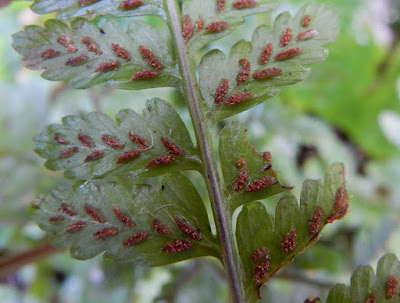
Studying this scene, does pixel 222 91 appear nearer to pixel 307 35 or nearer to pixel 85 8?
pixel 307 35

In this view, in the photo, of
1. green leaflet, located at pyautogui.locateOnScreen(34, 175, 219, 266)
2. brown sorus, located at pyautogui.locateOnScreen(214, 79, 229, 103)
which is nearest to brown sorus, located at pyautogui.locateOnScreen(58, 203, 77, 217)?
green leaflet, located at pyautogui.locateOnScreen(34, 175, 219, 266)

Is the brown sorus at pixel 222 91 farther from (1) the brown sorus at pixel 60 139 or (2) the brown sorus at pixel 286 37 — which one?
(1) the brown sorus at pixel 60 139

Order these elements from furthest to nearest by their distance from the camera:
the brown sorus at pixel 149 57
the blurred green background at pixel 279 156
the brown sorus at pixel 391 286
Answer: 1. the blurred green background at pixel 279 156
2. the brown sorus at pixel 149 57
3. the brown sorus at pixel 391 286

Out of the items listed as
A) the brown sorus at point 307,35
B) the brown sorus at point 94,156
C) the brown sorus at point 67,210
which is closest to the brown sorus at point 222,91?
the brown sorus at point 307,35

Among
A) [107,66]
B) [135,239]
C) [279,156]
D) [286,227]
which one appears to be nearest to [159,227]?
[135,239]

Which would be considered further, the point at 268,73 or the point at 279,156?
the point at 279,156

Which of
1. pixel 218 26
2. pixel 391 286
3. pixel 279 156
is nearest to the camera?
pixel 391 286
